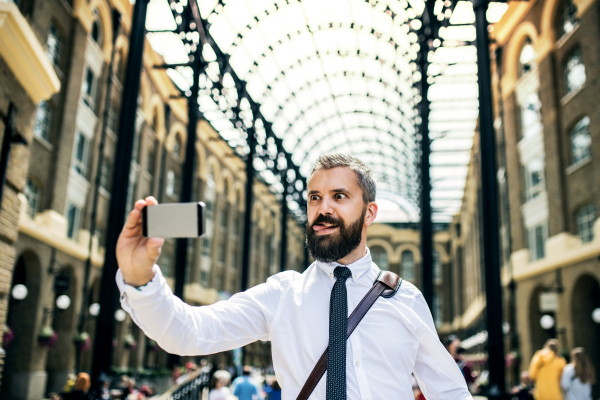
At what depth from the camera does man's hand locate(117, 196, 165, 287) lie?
1447 millimetres

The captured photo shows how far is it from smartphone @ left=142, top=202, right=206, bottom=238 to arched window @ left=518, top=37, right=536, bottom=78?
24213 mm

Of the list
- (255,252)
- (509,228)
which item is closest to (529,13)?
(509,228)

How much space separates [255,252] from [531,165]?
26.7 m

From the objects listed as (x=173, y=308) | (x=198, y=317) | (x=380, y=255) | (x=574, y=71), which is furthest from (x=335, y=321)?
(x=380, y=255)

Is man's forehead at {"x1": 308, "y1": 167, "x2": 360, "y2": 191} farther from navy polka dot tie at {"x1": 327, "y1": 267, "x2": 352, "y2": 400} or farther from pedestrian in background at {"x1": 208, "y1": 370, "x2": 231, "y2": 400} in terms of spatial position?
pedestrian in background at {"x1": 208, "y1": 370, "x2": 231, "y2": 400}

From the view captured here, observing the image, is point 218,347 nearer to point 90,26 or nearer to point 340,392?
point 340,392

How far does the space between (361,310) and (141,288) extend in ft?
2.59

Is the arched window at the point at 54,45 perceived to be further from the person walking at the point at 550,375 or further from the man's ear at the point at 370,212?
the man's ear at the point at 370,212

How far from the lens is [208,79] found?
56.5 ft

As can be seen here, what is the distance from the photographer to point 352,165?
6.89 ft

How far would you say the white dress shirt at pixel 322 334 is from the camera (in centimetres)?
181

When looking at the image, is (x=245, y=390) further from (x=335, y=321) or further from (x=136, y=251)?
(x=136, y=251)

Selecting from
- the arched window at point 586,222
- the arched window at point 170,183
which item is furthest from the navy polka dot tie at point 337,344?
the arched window at point 170,183

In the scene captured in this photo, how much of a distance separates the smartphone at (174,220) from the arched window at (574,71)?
19836 millimetres
